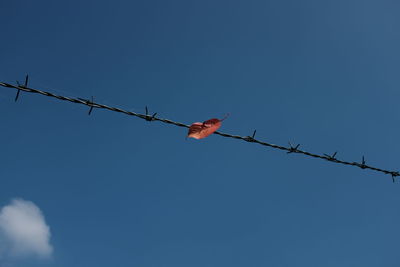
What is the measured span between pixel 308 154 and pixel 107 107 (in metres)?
2.48

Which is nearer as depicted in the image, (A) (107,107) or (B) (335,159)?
(A) (107,107)

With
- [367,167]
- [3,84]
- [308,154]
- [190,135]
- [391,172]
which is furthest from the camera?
[391,172]

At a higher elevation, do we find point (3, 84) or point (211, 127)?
point (211, 127)

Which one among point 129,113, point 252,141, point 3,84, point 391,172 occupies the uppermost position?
point 391,172

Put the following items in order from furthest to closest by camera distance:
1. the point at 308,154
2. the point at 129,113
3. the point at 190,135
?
the point at 308,154 → the point at 190,135 → the point at 129,113

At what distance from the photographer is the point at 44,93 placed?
2.81 m

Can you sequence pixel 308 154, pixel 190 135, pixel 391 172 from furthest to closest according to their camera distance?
pixel 391 172, pixel 308 154, pixel 190 135

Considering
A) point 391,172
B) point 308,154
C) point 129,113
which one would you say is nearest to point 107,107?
point 129,113

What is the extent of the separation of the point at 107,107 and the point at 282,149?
83.8 inches

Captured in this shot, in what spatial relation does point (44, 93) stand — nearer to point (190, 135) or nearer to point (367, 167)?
point (190, 135)

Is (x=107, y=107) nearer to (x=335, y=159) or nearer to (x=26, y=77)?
(x=26, y=77)

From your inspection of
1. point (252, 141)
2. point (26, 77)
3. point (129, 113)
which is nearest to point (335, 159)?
point (252, 141)

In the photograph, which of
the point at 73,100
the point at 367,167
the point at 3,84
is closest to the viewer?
the point at 3,84

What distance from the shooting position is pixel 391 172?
4926 mm
